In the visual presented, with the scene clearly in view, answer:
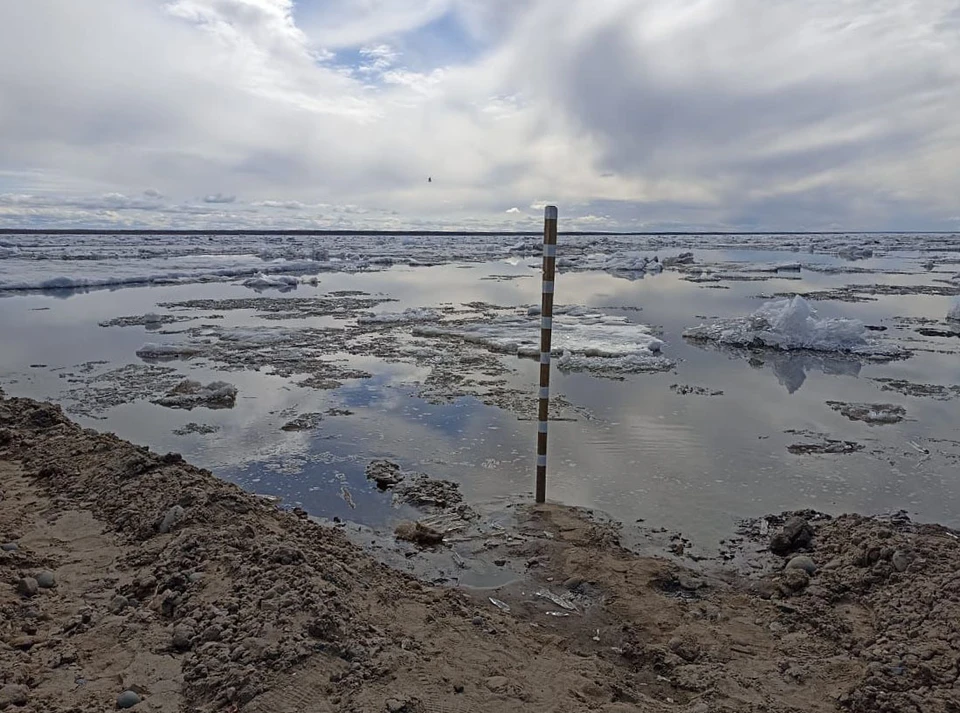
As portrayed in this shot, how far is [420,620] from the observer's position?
3678 millimetres

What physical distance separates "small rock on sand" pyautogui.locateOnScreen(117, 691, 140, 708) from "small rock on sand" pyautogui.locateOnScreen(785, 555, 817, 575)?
412 centimetres

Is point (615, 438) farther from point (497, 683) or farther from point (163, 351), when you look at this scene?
point (163, 351)

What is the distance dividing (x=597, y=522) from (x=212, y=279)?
28.8m

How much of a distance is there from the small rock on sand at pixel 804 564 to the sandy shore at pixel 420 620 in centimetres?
3

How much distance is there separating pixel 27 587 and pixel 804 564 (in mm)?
5044

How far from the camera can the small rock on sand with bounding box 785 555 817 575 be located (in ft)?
14.7

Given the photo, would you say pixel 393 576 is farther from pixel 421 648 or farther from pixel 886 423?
pixel 886 423

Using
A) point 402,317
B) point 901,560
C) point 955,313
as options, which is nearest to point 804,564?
point 901,560

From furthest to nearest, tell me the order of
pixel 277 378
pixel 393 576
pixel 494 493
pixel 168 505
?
1. pixel 277 378
2. pixel 494 493
3. pixel 168 505
4. pixel 393 576

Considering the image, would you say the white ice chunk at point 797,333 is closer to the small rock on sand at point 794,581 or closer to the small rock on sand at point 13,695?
the small rock on sand at point 794,581

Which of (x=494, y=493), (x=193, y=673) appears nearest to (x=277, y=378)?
(x=494, y=493)

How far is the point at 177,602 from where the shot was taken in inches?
140

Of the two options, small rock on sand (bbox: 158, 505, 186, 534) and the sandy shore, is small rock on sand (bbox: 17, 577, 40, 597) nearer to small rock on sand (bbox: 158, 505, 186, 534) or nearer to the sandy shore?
the sandy shore

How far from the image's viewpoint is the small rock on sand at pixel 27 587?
3.68 meters
